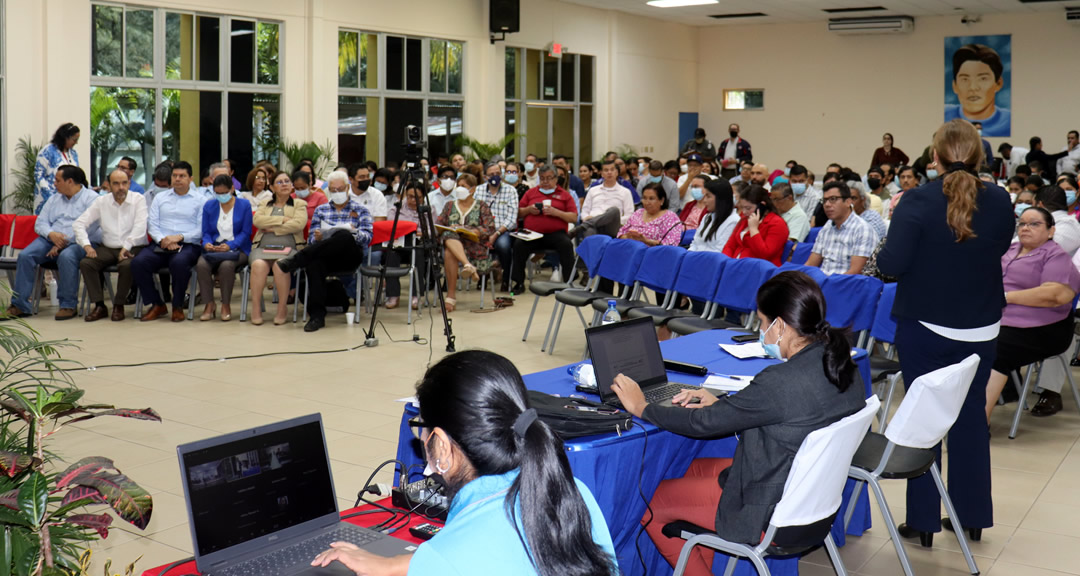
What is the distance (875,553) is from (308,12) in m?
11.6

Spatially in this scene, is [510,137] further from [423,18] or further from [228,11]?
[228,11]

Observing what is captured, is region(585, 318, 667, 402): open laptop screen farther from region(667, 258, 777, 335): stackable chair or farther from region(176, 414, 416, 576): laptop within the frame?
region(667, 258, 777, 335): stackable chair

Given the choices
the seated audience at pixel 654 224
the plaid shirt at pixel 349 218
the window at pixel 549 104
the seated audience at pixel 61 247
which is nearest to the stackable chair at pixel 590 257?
the seated audience at pixel 654 224

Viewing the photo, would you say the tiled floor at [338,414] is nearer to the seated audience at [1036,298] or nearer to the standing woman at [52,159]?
the seated audience at [1036,298]

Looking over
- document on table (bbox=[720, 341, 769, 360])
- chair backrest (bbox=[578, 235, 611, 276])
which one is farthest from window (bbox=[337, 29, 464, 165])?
document on table (bbox=[720, 341, 769, 360])

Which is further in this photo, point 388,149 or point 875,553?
point 388,149

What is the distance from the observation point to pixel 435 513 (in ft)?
8.09

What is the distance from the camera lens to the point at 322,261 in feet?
27.7

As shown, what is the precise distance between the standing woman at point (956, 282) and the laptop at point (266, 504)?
8.28 feet

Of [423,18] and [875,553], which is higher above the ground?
[423,18]

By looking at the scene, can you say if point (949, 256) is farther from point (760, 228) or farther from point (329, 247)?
point (329, 247)

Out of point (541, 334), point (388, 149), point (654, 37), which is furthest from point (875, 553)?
point (654, 37)

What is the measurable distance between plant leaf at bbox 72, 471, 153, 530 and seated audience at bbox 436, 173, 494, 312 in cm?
699

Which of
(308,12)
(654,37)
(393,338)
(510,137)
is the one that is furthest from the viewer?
(654,37)
